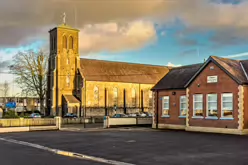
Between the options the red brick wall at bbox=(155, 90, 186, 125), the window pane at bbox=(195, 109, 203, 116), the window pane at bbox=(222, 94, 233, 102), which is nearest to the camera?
the window pane at bbox=(222, 94, 233, 102)

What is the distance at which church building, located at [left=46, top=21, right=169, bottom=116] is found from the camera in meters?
70.9

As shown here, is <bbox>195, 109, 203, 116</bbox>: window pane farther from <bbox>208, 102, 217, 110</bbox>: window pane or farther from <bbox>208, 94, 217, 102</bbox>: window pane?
<bbox>208, 94, 217, 102</bbox>: window pane

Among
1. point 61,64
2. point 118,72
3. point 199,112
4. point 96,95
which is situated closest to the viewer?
point 199,112

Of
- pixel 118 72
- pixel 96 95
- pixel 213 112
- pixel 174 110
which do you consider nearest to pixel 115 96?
pixel 96 95

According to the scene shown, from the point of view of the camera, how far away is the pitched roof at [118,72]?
244 feet

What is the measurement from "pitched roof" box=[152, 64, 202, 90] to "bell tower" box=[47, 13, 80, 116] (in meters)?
40.0

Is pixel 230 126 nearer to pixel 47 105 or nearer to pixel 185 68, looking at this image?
pixel 185 68

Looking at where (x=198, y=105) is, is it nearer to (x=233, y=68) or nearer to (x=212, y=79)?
(x=212, y=79)

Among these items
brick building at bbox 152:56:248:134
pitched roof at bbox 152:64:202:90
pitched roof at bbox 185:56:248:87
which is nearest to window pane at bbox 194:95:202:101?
brick building at bbox 152:56:248:134

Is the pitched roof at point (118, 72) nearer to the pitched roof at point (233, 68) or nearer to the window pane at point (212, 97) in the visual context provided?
the window pane at point (212, 97)

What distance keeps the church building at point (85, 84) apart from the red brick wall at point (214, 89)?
40543mm

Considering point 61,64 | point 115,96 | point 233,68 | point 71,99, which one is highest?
point 61,64

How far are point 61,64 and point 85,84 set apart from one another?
25.3 feet

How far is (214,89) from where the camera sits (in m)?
28.2
